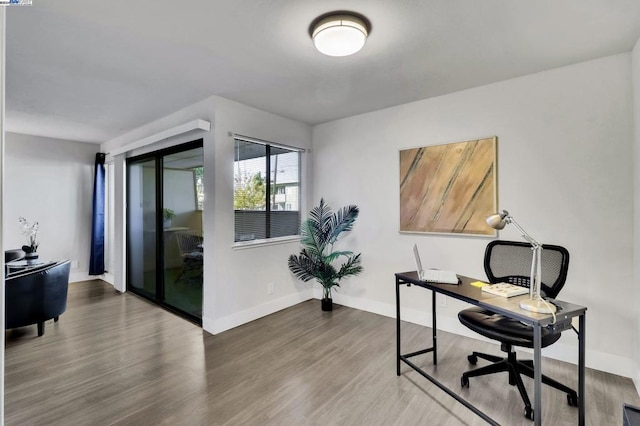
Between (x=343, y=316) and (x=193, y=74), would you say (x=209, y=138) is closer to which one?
(x=193, y=74)

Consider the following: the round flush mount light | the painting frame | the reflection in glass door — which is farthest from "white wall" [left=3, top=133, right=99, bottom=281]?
the painting frame

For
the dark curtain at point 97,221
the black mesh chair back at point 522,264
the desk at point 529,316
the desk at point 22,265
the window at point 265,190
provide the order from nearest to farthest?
the desk at point 529,316, the black mesh chair back at point 522,264, the desk at point 22,265, the window at point 265,190, the dark curtain at point 97,221

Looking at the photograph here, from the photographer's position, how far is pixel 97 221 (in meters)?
5.21

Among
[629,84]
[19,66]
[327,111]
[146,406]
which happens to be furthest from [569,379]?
[19,66]

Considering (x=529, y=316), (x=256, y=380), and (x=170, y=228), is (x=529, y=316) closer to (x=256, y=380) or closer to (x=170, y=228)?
(x=256, y=380)

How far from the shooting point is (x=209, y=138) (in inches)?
123

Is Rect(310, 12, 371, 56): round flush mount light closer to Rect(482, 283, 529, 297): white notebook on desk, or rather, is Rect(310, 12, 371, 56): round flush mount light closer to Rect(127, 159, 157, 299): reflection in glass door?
Rect(482, 283, 529, 297): white notebook on desk

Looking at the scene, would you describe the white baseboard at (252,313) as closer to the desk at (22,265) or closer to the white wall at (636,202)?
the desk at (22,265)

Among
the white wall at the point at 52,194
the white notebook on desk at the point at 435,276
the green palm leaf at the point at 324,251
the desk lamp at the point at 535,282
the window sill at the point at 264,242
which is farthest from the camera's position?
the white wall at the point at 52,194

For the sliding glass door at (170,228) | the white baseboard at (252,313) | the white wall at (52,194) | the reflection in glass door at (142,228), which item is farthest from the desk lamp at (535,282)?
the white wall at (52,194)

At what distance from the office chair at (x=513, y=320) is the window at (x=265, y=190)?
2.38 m

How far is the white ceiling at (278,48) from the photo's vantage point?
175 centimetres

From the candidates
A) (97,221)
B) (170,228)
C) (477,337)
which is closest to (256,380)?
(477,337)

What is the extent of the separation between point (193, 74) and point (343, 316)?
294 cm
